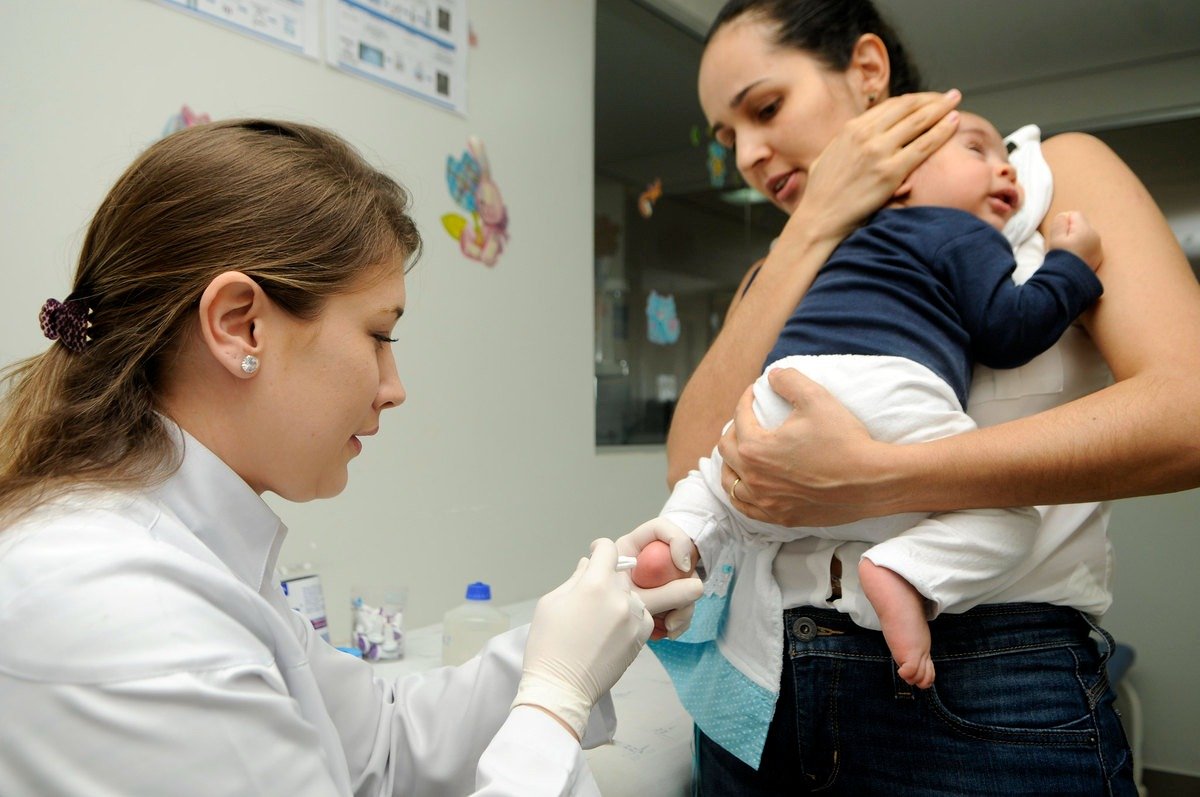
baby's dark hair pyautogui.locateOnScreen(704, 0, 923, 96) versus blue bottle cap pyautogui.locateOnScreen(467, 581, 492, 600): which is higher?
baby's dark hair pyautogui.locateOnScreen(704, 0, 923, 96)

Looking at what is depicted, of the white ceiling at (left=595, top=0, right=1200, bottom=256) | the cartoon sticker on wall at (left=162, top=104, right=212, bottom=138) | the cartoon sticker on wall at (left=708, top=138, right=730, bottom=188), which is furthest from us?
the cartoon sticker on wall at (left=708, top=138, right=730, bottom=188)

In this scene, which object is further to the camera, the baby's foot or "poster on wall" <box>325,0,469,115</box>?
"poster on wall" <box>325,0,469,115</box>

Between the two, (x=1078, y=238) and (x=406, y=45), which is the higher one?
(x=406, y=45)

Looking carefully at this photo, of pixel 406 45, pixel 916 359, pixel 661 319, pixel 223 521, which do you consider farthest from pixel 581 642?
pixel 661 319

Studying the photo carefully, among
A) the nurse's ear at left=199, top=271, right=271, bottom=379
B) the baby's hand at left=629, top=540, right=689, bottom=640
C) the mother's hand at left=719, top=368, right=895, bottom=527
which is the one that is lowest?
the baby's hand at left=629, top=540, right=689, bottom=640

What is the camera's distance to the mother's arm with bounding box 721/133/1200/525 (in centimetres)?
90

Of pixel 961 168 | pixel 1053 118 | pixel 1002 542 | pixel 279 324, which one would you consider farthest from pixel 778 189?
pixel 1053 118

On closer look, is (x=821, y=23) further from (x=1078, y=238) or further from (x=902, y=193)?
(x=1078, y=238)

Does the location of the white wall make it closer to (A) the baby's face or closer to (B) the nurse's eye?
(B) the nurse's eye

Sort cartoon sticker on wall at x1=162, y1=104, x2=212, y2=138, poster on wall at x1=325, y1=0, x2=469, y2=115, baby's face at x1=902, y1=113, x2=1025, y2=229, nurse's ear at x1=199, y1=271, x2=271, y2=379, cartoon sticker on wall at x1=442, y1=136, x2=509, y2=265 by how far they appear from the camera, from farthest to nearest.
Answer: cartoon sticker on wall at x1=442, y1=136, x2=509, y2=265, poster on wall at x1=325, y1=0, x2=469, y2=115, cartoon sticker on wall at x1=162, y1=104, x2=212, y2=138, baby's face at x1=902, y1=113, x2=1025, y2=229, nurse's ear at x1=199, y1=271, x2=271, y2=379

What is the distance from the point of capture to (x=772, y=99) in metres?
1.36

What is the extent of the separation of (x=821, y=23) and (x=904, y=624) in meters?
0.93

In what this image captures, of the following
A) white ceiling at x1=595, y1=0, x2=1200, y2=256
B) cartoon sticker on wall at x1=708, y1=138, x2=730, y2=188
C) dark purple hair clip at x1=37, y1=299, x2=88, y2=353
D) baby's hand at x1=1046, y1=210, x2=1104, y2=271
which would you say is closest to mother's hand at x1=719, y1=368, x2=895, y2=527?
baby's hand at x1=1046, y1=210, x2=1104, y2=271

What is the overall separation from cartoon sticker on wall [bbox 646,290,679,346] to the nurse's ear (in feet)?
7.24
